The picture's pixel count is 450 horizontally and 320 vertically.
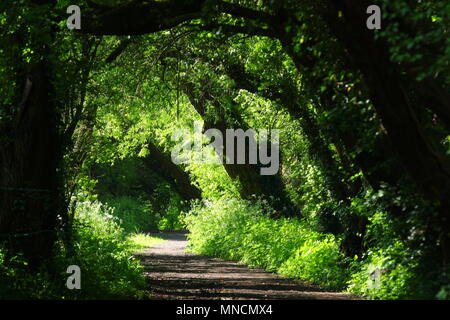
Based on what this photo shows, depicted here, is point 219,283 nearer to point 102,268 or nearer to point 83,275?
point 102,268

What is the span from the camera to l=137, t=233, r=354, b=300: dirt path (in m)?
11.6

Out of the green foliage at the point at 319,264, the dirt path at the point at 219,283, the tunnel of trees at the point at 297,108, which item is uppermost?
the tunnel of trees at the point at 297,108

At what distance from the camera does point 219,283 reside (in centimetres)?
1388

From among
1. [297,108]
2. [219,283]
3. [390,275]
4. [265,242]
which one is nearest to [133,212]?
[265,242]

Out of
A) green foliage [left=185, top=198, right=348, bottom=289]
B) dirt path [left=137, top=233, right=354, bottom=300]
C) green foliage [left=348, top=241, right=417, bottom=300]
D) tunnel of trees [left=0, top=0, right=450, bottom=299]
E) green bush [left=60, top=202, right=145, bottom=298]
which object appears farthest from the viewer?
green foliage [left=185, top=198, right=348, bottom=289]

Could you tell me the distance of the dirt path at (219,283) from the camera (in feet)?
38.0

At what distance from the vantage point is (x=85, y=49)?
1152cm

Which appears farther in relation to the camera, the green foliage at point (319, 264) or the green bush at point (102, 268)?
the green foliage at point (319, 264)

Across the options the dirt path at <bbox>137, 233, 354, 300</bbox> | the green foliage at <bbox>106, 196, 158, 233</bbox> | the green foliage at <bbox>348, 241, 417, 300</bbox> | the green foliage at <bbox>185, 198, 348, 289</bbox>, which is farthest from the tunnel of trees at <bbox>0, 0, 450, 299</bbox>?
the green foliage at <bbox>106, 196, 158, 233</bbox>

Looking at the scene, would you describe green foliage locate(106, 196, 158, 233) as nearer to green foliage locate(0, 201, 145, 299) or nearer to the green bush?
the green bush

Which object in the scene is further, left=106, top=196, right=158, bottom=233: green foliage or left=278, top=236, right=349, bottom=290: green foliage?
left=106, top=196, right=158, bottom=233: green foliage

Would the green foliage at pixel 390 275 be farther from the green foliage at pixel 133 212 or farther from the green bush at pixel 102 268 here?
the green foliage at pixel 133 212

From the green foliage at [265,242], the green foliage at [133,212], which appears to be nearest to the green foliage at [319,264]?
the green foliage at [265,242]

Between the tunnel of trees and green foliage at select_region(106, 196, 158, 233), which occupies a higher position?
the tunnel of trees
